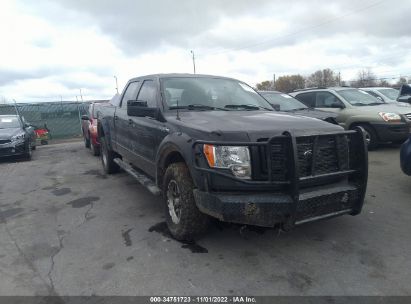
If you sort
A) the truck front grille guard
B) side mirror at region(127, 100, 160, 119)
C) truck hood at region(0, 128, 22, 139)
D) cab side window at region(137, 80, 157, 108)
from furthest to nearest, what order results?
truck hood at region(0, 128, 22, 139) → cab side window at region(137, 80, 157, 108) → side mirror at region(127, 100, 160, 119) → the truck front grille guard

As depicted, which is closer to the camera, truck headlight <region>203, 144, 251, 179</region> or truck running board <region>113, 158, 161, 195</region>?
truck headlight <region>203, 144, 251, 179</region>

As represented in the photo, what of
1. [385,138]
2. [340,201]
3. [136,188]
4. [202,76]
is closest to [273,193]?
[340,201]

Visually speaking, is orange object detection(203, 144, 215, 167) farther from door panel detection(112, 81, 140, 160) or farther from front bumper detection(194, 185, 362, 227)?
door panel detection(112, 81, 140, 160)

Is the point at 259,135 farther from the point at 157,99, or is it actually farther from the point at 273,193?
the point at 157,99

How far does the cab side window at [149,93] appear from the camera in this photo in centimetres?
480

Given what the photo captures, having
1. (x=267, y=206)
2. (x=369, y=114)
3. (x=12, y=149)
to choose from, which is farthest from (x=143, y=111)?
(x=12, y=149)

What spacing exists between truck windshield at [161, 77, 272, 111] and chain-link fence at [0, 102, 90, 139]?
16.1 metres

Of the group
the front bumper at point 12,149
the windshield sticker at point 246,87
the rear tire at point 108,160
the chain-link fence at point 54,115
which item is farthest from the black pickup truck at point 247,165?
the chain-link fence at point 54,115

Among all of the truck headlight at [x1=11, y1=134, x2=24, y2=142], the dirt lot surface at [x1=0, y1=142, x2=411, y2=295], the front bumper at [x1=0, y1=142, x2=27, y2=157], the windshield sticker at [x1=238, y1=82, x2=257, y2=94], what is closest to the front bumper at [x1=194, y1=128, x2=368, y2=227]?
the dirt lot surface at [x1=0, y1=142, x2=411, y2=295]

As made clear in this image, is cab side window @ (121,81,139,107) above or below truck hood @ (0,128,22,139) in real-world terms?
above

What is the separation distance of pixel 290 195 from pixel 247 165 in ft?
1.54

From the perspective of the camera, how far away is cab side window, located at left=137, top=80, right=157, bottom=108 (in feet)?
15.7

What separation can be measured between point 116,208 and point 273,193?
112 inches

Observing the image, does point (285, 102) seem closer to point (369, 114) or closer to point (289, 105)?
point (289, 105)
